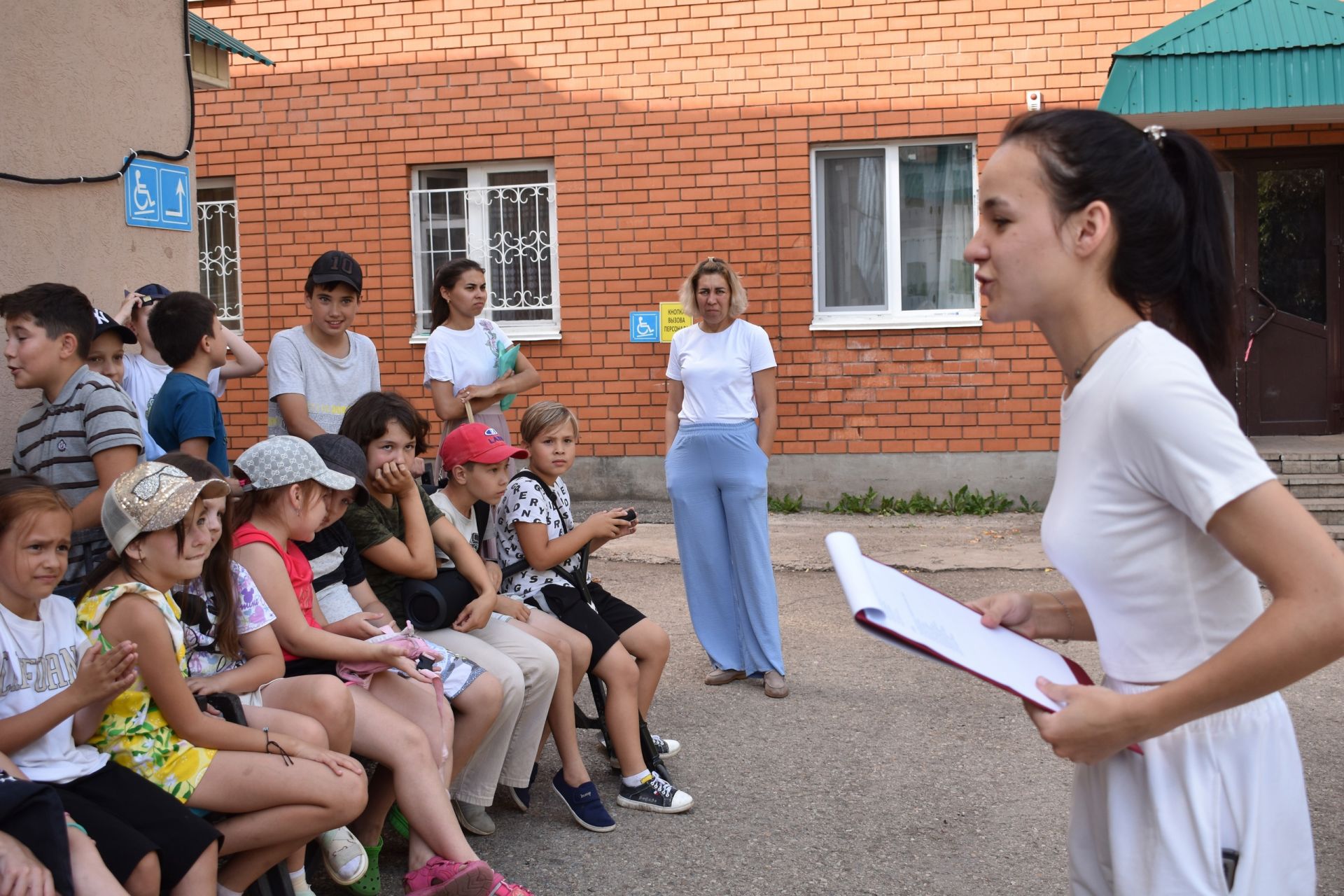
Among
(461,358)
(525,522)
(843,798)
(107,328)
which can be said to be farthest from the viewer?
(461,358)

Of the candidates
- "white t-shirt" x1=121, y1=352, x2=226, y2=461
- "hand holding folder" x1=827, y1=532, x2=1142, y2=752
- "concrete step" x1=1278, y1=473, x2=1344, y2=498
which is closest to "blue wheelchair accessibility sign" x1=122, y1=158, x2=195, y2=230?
"white t-shirt" x1=121, y1=352, x2=226, y2=461

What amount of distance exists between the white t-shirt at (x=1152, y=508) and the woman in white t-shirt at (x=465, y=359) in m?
4.70

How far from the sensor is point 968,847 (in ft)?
13.8

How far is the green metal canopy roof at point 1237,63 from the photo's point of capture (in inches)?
367

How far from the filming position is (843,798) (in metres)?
4.68

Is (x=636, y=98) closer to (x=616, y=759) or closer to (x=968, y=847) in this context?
(x=616, y=759)

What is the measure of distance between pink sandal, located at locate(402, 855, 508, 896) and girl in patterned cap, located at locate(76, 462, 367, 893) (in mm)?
375

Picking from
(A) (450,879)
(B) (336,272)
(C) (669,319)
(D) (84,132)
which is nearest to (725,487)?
(B) (336,272)

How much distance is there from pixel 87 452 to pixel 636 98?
7781mm

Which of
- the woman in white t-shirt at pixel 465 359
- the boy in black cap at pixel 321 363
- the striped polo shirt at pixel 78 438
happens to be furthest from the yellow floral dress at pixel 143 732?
the woman in white t-shirt at pixel 465 359

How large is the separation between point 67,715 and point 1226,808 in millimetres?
2361

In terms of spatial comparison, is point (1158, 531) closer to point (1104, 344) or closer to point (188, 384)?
point (1104, 344)

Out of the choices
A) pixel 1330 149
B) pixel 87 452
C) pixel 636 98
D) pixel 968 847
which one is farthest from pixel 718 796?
pixel 1330 149

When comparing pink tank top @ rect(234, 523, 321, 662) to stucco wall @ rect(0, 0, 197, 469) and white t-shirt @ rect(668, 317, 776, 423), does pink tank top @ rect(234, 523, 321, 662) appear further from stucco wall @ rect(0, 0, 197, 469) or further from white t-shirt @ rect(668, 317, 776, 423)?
white t-shirt @ rect(668, 317, 776, 423)
